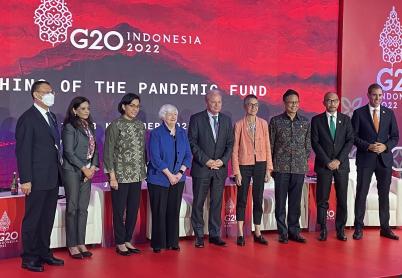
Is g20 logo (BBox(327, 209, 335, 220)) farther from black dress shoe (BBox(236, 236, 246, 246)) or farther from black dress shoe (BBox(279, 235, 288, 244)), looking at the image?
black dress shoe (BBox(236, 236, 246, 246))

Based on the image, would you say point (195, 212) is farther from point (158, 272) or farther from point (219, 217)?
point (158, 272)

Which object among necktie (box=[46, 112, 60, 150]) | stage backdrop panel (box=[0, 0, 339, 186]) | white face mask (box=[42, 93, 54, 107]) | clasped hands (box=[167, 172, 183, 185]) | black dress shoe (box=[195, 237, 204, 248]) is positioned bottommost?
black dress shoe (box=[195, 237, 204, 248])

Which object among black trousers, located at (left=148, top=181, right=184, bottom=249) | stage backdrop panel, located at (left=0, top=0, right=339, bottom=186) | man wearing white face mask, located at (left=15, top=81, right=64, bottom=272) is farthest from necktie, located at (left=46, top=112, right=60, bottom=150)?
stage backdrop panel, located at (left=0, top=0, right=339, bottom=186)

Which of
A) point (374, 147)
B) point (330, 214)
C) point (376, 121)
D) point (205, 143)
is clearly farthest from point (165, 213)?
point (376, 121)

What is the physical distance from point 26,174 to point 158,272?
140cm

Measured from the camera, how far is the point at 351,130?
5719mm

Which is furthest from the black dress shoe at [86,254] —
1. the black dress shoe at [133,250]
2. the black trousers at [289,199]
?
the black trousers at [289,199]

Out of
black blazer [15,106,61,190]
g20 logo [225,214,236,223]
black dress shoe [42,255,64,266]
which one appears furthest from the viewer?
g20 logo [225,214,236,223]

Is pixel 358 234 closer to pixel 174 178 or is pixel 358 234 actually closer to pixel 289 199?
pixel 289 199

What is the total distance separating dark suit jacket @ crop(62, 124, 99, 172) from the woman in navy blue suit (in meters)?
0.67

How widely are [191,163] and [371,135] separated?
2004mm

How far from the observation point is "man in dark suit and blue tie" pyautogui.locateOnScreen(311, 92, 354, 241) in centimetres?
566

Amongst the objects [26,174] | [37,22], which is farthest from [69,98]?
[26,174]

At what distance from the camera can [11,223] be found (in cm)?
496
